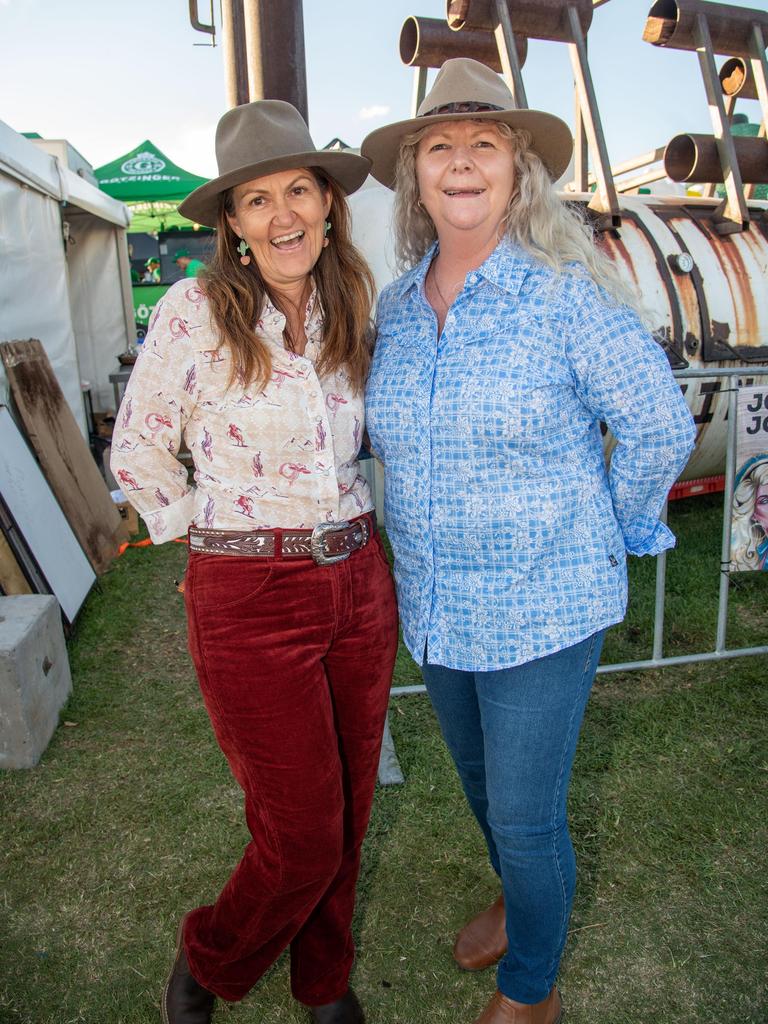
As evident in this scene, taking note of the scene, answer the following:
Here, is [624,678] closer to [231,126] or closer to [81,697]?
[81,697]

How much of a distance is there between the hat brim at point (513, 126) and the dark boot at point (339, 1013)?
2.22m

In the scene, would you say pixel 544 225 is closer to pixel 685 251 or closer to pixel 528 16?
pixel 528 16

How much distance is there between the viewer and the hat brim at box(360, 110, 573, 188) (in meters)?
1.85

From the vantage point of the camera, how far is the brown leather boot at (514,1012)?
1967 mm

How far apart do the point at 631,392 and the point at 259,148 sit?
99 cm

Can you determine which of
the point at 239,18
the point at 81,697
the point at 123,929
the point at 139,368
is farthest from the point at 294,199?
the point at 81,697

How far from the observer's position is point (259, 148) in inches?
71.9

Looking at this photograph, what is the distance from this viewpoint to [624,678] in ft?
13.3

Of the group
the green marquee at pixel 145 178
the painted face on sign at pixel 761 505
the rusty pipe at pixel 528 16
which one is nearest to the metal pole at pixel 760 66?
the rusty pipe at pixel 528 16

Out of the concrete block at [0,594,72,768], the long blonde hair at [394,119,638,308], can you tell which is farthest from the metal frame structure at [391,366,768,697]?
the long blonde hair at [394,119,638,308]

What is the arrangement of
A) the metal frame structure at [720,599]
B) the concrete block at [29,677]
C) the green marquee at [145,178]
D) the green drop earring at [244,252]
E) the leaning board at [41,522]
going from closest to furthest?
the green drop earring at [244,252] < the concrete block at [29,677] < the metal frame structure at [720,599] < the leaning board at [41,522] < the green marquee at [145,178]

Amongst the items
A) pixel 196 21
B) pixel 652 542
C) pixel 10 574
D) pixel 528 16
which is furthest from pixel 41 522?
pixel 528 16

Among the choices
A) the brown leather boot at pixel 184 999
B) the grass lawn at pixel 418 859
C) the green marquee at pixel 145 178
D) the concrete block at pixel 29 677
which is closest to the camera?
the brown leather boot at pixel 184 999

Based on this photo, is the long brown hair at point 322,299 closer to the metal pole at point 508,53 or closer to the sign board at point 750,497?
the sign board at point 750,497
